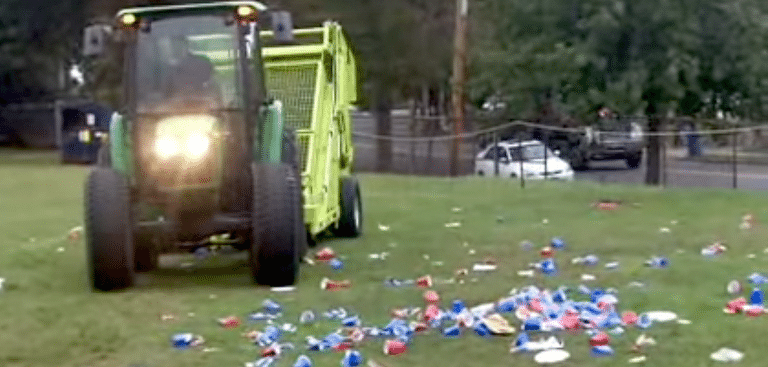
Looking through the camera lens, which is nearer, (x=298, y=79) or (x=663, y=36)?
(x=298, y=79)

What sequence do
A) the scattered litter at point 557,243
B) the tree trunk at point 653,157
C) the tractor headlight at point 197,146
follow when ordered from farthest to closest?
the tree trunk at point 653,157 → the scattered litter at point 557,243 → the tractor headlight at point 197,146

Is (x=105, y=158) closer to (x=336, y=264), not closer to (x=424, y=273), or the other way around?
(x=336, y=264)

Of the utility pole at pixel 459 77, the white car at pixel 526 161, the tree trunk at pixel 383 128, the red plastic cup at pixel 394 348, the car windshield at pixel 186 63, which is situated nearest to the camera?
the red plastic cup at pixel 394 348

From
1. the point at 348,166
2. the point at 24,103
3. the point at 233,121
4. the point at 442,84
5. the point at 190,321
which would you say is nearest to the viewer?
the point at 190,321

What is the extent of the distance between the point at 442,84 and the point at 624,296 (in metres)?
31.7

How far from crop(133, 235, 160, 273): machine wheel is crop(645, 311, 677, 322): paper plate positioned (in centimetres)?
460

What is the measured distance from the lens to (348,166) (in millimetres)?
17031

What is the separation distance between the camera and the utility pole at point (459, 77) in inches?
1345

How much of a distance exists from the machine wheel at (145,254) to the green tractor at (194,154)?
1.3 inches

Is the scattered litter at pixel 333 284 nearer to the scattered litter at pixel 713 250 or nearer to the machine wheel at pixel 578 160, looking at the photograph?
the scattered litter at pixel 713 250

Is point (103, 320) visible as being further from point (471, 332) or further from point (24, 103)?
point (24, 103)

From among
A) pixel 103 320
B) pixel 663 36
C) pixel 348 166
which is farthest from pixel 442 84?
pixel 103 320

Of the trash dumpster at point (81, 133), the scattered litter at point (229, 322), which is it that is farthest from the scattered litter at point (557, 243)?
the trash dumpster at point (81, 133)

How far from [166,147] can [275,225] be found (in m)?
1.24
